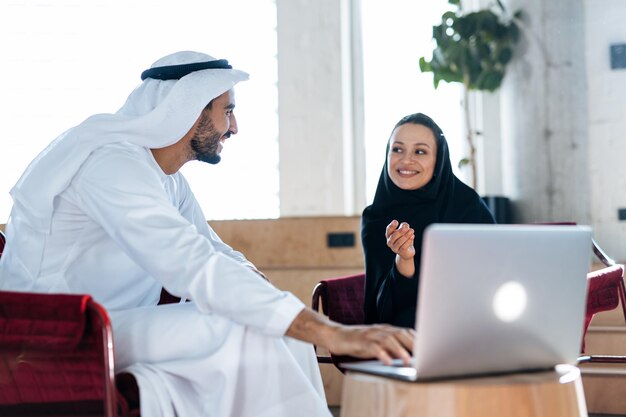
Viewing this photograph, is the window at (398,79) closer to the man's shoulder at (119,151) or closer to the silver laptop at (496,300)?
the man's shoulder at (119,151)

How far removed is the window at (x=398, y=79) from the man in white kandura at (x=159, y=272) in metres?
3.41

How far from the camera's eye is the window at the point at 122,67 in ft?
19.4

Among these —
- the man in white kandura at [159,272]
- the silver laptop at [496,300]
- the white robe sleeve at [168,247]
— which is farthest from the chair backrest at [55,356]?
the silver laptop at [496,300]

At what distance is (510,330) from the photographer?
1655mm

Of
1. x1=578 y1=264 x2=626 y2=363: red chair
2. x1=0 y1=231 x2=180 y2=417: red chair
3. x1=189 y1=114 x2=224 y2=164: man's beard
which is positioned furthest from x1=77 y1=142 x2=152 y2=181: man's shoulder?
x1=578 y1=264 x2=626 y2=363: red chair

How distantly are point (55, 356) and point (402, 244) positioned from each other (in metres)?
1.14

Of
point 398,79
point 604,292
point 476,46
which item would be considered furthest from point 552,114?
point 604,292

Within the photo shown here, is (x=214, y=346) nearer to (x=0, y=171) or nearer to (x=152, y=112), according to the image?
(x=152, y=112)

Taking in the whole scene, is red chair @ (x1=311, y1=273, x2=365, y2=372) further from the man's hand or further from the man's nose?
the man's hand

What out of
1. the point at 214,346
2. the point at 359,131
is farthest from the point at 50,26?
the point at 214,346

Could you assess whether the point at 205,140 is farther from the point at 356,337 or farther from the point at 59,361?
the point at 356,337

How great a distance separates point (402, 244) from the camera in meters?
2.78

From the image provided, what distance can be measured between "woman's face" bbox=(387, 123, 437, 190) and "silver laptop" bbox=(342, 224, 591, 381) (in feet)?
4.95

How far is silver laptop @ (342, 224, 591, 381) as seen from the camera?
1553mm
